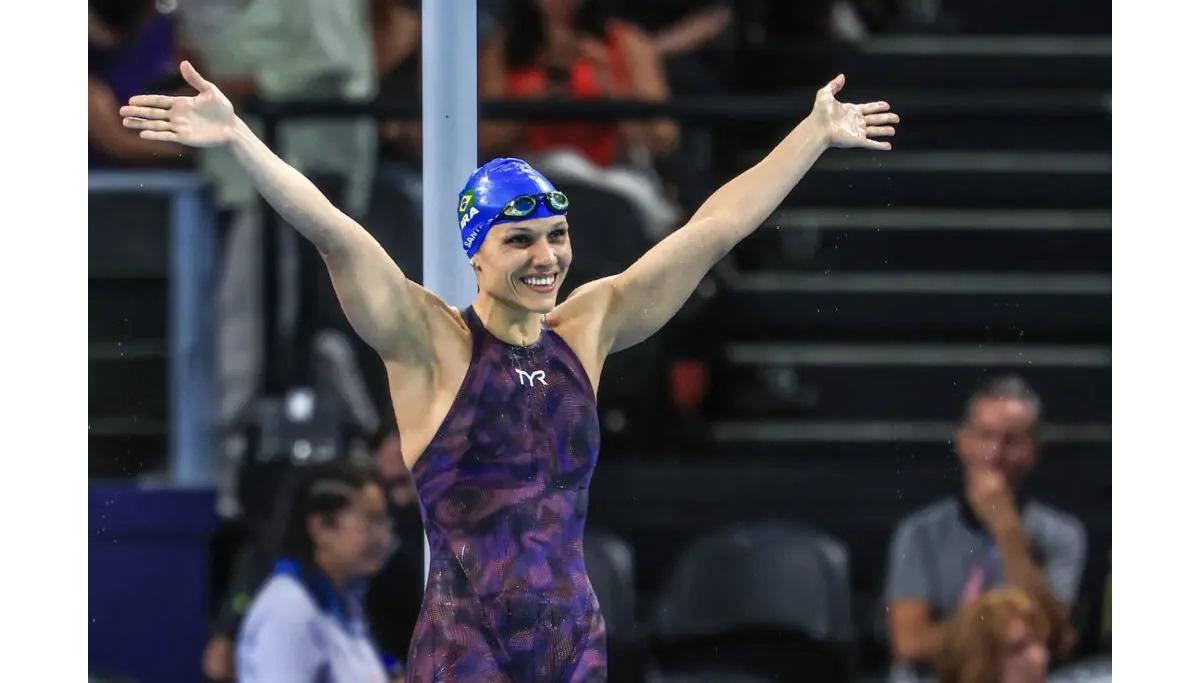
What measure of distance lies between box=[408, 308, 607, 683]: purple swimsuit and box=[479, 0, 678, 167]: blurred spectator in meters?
2.61

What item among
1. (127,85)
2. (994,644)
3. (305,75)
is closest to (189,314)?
(127,85)

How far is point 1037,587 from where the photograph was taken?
6.02m

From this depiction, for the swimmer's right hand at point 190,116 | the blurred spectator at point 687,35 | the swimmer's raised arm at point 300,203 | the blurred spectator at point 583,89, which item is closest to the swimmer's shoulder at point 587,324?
the swimmer's raised arm at point 300,203

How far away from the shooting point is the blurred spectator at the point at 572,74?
625 centimetres

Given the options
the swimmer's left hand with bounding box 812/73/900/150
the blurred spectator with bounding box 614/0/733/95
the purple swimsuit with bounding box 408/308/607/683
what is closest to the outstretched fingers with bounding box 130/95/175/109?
the purple swimsuit with bounding box 408/308/607/683

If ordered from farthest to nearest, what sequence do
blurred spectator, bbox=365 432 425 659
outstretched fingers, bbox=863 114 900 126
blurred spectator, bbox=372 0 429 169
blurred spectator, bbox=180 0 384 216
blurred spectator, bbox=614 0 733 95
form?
blurred spectator, bbox=614 0 733 95, blurred spectator, bbox=372 0 429 169, blurred spectator, bbox=180 0 384 216, blurred spectator, bbox=365 432 425 659, outstretched fingers, bbox=863 114 900 126

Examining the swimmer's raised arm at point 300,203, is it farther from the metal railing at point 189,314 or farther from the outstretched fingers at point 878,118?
the metal railing at point 189,314

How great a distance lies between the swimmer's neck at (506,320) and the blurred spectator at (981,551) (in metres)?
2.51

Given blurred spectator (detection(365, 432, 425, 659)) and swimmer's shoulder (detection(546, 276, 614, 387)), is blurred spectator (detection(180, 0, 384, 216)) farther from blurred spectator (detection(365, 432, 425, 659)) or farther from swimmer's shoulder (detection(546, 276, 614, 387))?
swimmer's shoulder (detection(546, 276, 614, 387))

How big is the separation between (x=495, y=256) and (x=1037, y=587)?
290 centimetres

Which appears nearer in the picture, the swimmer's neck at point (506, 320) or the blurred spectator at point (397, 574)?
the swimmer's neck at point (506, 320)

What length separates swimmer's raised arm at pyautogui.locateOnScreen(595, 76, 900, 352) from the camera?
3.87 meters

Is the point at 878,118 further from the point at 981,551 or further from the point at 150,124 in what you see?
the point at 981,551

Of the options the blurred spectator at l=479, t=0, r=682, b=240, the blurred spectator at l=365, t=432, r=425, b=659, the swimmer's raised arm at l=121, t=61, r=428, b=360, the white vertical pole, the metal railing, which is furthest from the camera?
the metal railing
